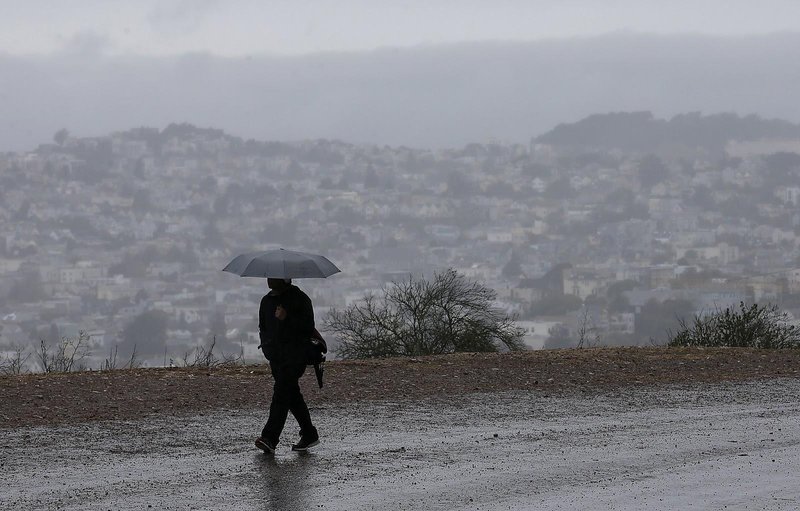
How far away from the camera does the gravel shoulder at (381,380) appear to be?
41.8ft

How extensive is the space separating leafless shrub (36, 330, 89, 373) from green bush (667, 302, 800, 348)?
976cm

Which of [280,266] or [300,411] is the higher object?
[280,266]

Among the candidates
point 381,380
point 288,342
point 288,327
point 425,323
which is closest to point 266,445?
point 288,342

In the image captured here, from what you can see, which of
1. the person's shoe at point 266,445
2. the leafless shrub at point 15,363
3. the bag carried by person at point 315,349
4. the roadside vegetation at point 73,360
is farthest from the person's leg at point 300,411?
the leafless shrub at point 15,363

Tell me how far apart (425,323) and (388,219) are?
106501 millimetres

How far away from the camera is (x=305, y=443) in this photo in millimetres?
10258

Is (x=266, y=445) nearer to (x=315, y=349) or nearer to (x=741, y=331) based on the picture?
(x=315, y=349)

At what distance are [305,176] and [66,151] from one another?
97.2 ft

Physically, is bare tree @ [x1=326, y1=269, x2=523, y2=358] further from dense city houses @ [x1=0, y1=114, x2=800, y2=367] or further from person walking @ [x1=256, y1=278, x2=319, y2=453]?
dense city houses @ [x1=0, y1=114, x2=800, y2=367]

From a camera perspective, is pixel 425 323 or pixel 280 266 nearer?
pixel 280 266

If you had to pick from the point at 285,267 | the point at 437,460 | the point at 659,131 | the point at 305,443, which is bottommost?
the point at 437,460

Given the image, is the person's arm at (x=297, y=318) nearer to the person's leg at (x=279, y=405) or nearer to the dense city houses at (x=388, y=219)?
the person's leg at (x=279, y=405)

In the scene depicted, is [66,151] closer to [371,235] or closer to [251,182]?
[251,182]

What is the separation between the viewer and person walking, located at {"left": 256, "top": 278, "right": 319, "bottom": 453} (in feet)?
33.9
